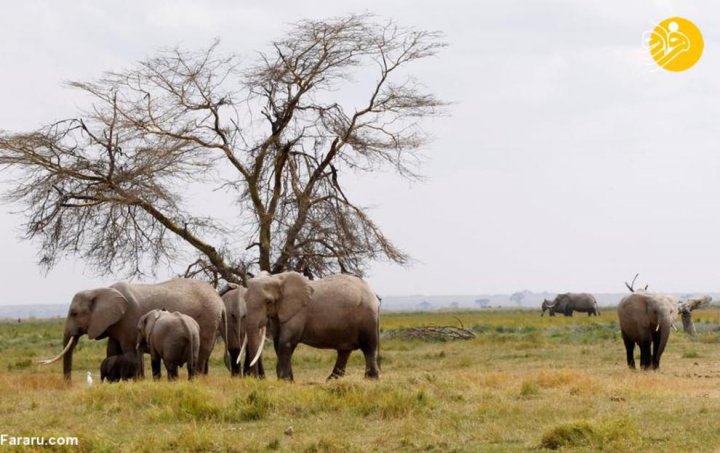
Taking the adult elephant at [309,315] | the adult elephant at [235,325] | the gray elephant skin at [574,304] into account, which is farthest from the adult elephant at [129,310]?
the gray elephant skin at [574,304]

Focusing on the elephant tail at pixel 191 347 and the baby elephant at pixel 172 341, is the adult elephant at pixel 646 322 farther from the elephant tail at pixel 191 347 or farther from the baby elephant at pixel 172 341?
the baby elephant at pixel 172 341

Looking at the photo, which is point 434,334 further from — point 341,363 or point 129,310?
point 129,310

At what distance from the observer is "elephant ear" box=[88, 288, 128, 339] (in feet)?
64.7

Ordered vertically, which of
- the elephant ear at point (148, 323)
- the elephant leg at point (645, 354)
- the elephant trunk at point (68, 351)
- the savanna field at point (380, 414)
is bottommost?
the savanna field at point (380, 414)

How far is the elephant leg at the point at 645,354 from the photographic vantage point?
2216 cm

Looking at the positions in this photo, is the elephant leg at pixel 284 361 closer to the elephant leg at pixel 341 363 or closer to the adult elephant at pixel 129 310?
the elephant leg at pixel 341 363

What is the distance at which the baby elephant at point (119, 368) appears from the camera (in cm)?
1908

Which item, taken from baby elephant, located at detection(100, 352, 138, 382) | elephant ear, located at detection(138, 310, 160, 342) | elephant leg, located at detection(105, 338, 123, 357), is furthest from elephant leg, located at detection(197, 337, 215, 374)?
elephant ear, located at detection(138, 310, 160, 342)

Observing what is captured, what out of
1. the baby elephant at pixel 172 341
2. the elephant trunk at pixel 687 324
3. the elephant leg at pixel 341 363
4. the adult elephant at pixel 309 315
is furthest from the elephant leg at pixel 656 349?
the elephant trunk at pixel 687 324

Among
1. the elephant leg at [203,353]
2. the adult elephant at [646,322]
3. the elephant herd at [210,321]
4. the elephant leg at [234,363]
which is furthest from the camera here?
the adult elephant at [646,322]

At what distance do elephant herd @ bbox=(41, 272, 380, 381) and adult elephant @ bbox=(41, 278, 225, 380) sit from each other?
0.06ft

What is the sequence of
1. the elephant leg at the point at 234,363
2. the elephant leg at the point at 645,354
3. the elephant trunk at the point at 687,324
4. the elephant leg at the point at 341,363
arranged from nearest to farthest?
the elephant leg at the point at 341,363 → the elephant leg at the point at 234,363 → the elephant leg at the point at 645,354 → the elephant trunk at the point at 687,324

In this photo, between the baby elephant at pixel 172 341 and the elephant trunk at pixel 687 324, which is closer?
the baby elephant at pixel 172 341

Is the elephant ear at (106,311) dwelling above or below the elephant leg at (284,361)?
above
